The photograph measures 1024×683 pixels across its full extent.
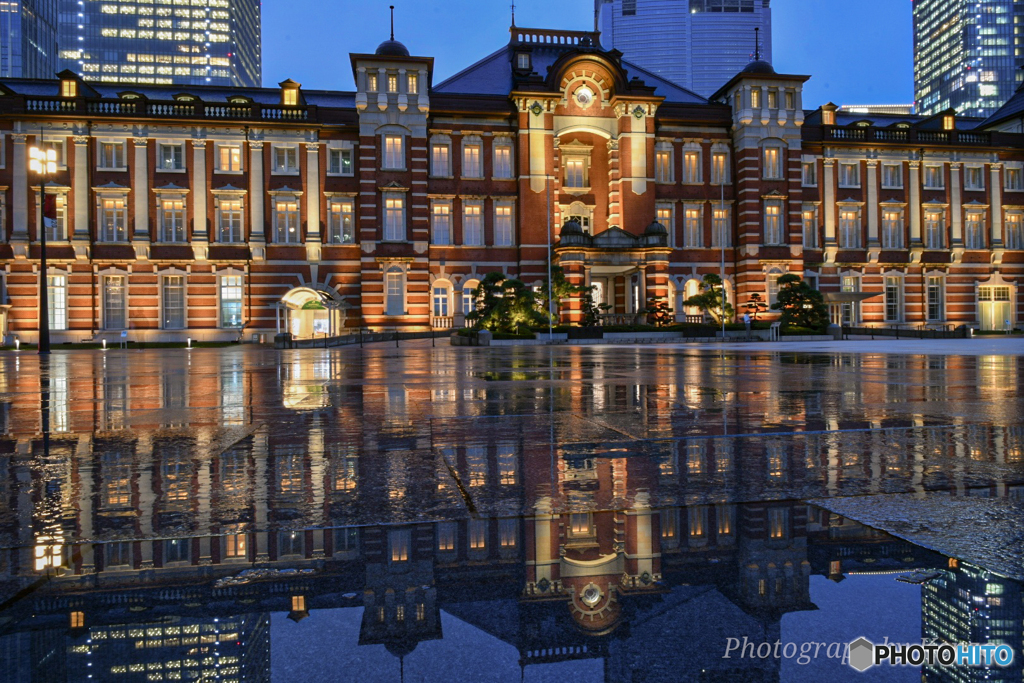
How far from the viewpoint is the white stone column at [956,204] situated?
49.0 m

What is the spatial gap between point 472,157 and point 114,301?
2354 centimetres

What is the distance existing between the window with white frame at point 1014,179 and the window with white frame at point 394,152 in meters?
43.2

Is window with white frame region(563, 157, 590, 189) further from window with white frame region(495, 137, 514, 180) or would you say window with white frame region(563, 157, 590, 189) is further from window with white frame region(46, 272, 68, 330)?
window with white frame region(46, 272, 68, 330)

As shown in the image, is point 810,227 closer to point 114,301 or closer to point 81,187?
point 114,301

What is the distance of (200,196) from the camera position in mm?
41625

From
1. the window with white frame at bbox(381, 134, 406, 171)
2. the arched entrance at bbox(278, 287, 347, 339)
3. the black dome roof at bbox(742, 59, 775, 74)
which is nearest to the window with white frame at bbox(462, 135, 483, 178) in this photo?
the window with white frame at bbox(381, 134, 406, 171)

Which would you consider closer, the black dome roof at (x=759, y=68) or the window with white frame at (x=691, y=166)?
the black dome roof at (x=759, y=68)

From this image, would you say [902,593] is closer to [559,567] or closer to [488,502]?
[559,567]

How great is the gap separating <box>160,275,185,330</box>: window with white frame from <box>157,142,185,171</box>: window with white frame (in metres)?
6.56

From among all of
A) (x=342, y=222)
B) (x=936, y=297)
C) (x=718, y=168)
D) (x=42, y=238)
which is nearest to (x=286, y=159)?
(x=342, y=222)

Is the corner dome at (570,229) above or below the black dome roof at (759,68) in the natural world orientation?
below

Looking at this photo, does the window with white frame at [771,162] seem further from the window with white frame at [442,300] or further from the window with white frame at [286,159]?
the window with white frame at [286,159]

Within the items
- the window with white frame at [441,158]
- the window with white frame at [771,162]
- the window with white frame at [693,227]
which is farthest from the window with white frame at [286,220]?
the window with white frame at [771,162]

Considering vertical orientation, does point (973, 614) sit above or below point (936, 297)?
below
